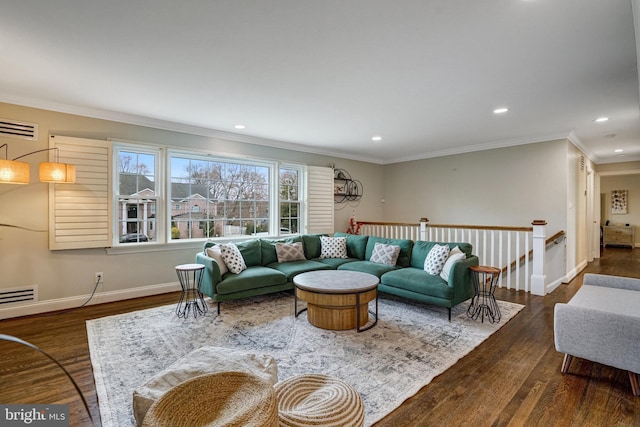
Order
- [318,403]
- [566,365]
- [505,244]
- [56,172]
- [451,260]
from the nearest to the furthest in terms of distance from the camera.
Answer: [318,403] → [566,365] → [56,172] → [451,260] → [505,244]

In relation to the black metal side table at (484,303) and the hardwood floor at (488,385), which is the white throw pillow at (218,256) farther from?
→ the black metal side table at (484,303)

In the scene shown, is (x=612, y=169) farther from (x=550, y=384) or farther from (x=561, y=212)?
(x=550, y=384)

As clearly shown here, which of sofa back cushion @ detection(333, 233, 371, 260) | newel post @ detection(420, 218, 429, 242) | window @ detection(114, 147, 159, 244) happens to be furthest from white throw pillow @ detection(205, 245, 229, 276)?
newel post @ detection(420, 218, 429, 242)

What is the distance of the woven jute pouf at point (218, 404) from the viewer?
2.74 feet

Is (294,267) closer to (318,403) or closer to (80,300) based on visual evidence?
(80,300)

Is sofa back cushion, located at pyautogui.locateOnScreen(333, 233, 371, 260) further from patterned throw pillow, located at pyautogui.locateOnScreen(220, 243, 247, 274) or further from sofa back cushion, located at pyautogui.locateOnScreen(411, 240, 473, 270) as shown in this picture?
patterned throw pillow, located at pyautogui.locateOnScreen(220, 243, 247, 274)

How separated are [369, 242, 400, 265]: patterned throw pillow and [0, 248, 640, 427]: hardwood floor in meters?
1.60

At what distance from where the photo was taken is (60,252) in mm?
3799

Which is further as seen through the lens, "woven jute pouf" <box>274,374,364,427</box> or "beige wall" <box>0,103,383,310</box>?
"beige wall" <box>0,103,383,310</box>

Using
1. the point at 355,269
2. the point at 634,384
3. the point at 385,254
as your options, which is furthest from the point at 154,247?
the point at 634,384

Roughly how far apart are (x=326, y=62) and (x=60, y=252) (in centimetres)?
389

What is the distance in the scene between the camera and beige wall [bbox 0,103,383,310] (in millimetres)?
3510

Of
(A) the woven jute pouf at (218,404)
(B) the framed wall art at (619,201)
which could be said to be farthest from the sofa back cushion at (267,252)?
(B) the framed wall art at (619,201)

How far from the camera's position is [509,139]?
549cm
